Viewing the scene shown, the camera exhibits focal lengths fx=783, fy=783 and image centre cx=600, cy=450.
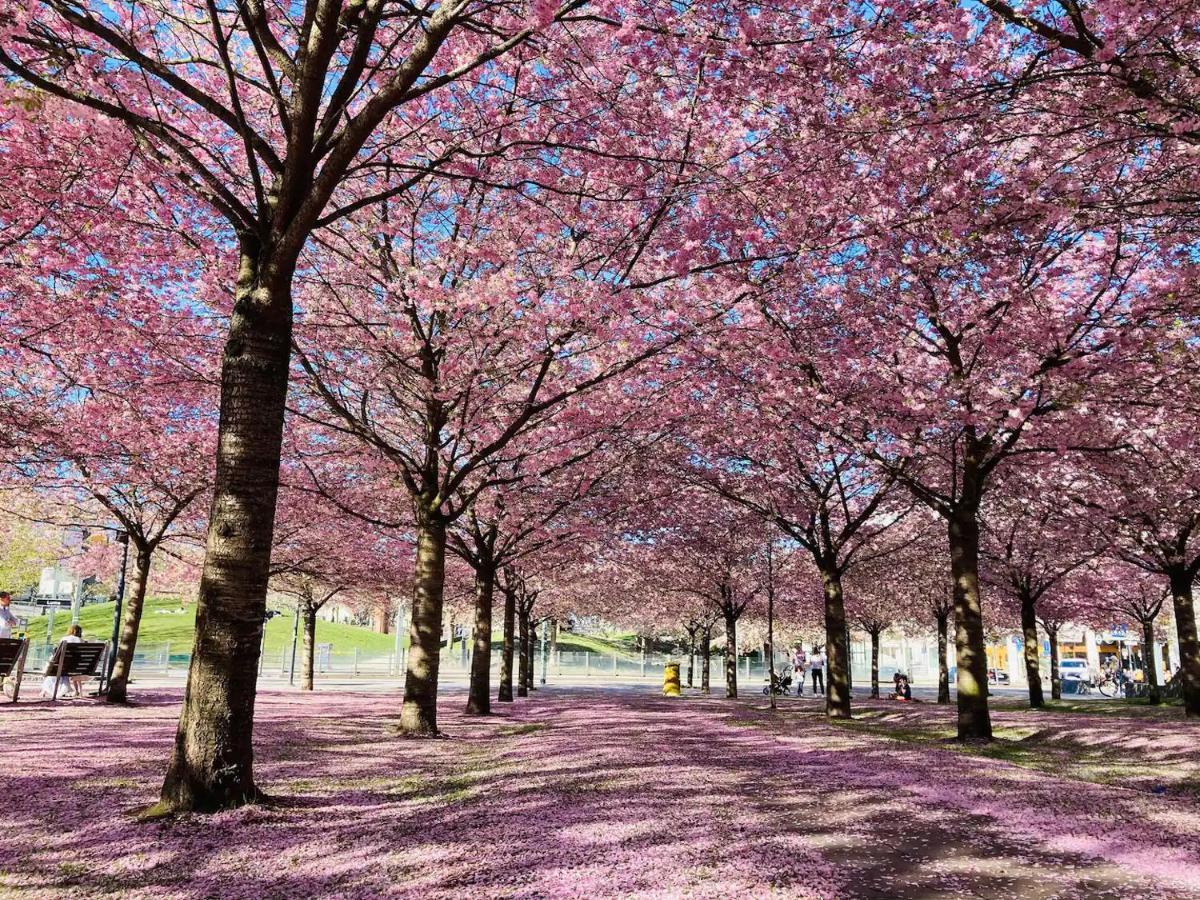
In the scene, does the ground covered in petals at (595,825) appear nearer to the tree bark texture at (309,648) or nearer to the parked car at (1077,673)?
the tree bark texture at (309,648)

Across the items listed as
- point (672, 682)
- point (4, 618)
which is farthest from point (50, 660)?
point (672, 682)

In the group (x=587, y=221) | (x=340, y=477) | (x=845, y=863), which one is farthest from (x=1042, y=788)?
(x=340, y=477)

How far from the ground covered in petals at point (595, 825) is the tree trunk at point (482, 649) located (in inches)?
302

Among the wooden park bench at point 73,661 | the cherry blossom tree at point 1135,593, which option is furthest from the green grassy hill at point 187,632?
the wooden park bench at point 73,661

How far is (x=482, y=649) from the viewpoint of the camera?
20.0 meters

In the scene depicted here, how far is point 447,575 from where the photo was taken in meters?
33.7

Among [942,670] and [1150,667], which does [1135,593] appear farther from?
[942,670]

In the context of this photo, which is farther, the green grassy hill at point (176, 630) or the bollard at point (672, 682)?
the green grassy hill at point (176, 630)

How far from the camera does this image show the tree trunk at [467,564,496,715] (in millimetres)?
19328

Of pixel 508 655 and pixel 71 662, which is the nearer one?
pixel 71 662

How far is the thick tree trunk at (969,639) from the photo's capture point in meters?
14.7

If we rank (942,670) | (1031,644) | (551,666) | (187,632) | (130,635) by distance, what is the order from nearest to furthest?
(130,635) < (1031,644) < (942,670) < (551,666) < (187,632)

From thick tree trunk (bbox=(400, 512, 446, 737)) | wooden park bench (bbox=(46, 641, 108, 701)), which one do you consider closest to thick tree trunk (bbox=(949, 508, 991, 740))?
thick tree trunk (bbox=(400, 512, 446, 737))

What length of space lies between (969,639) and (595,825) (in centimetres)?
A: 1142
